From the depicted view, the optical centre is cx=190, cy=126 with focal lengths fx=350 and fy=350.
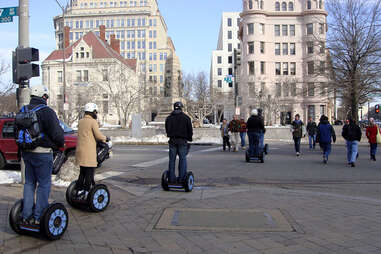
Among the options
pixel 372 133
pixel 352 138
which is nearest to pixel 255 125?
pixel 352 138

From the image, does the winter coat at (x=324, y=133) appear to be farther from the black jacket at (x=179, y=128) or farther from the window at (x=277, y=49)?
the window at (x=277, y=49)

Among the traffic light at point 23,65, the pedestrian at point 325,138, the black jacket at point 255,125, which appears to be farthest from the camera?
the pedestrian at point 325,138

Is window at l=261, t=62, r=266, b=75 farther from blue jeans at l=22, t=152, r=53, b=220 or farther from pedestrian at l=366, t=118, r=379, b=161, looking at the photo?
blue jeans at l=22, t=152, r=53, b=220

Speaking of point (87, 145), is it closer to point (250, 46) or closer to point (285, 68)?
point (250, 46)

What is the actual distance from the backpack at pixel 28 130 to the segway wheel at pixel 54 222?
2.64 feet

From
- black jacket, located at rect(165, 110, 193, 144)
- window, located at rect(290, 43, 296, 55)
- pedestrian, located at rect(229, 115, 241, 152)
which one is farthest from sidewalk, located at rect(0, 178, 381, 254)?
window, located at rect(290, 43, 296, 55)

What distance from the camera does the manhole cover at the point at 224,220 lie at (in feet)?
15.8

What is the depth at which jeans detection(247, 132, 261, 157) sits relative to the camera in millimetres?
12344

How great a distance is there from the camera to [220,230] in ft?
15.5

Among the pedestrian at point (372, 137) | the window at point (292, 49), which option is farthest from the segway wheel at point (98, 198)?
the window at point (292, 49)

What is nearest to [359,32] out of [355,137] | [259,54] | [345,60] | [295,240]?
[345,60]

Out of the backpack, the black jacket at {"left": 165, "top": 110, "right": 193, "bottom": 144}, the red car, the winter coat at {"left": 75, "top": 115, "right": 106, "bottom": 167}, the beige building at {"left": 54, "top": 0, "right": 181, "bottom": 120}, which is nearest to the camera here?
the backpack

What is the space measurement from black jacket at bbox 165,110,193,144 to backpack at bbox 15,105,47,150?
10.8ft

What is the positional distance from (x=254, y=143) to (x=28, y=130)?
31.2 ft
